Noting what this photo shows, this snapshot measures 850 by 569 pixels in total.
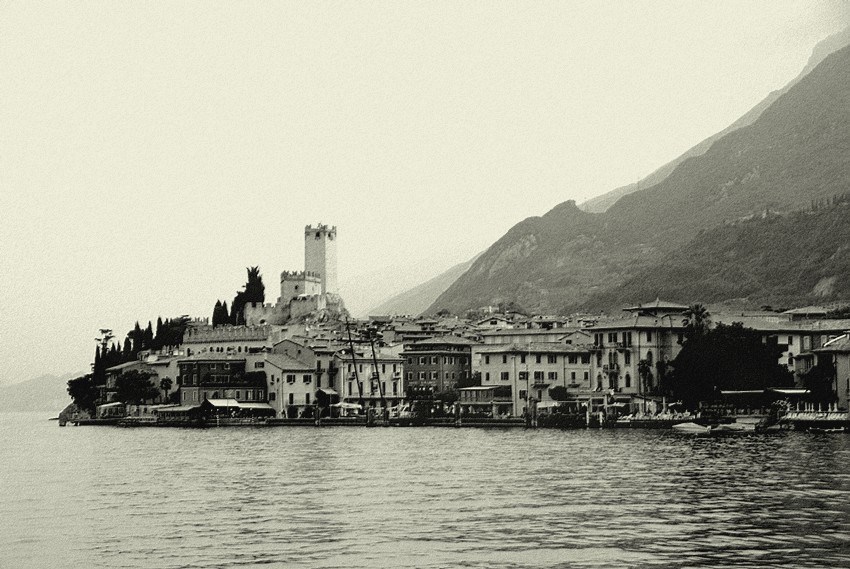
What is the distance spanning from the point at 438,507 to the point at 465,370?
9050cm

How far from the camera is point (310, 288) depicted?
172125mm

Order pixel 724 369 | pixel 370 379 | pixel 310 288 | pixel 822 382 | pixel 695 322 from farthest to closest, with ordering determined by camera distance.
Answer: pixel 310 288 < pixel 370 379 < pixel 695 322 < pixel 724 369 < pixel 822 382

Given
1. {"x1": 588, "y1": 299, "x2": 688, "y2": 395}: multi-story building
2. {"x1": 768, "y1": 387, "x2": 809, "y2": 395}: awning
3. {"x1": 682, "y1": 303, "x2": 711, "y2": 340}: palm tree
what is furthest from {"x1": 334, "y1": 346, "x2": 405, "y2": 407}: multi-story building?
{"x1": 768, "y1": 387, "x2": 809, "y2": 395}: awning

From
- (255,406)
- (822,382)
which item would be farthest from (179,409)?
(822,382)

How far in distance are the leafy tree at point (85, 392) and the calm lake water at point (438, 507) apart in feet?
266

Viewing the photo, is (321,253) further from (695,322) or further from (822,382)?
(822,382)

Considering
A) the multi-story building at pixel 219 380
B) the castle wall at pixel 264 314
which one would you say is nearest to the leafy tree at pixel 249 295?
the castle wall at pixel 264 314

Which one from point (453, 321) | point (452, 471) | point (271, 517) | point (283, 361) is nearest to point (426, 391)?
point (283, 361)

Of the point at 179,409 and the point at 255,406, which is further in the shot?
the point at 179,409

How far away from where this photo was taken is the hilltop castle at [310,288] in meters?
165

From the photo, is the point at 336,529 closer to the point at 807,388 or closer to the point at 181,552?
the point at 181,552

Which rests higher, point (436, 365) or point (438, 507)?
point (436, 365)

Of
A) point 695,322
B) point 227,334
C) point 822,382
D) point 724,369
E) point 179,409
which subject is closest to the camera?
point 822,382

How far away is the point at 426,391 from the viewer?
433ft
